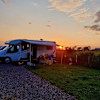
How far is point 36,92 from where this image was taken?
→ 14.9 feet

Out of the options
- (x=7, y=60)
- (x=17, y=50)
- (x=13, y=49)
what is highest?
(x=13, y=49)

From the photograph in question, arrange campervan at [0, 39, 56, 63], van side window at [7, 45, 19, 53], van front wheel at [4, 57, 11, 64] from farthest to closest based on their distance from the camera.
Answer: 1. van side window at [7, 45, 19, 53]
2. campervan at [0, 39, 56, 63]
3. van front wheel at [4, 57, 11, 64]

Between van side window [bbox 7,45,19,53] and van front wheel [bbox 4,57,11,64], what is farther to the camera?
van side window [bbox 7,45,19,53]

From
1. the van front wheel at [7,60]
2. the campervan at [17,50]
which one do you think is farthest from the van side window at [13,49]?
the van front wheel at [7,60]

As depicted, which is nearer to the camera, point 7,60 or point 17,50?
point 7,60

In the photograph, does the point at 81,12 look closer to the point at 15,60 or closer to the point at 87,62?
the point at 87,62

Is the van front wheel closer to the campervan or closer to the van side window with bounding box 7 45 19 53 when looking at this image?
the campervan

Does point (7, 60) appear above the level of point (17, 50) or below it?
below

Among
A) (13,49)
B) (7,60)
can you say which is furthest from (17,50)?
(7,60)

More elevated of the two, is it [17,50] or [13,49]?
[13,49]

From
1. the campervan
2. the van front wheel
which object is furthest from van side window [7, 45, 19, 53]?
the van front wheel

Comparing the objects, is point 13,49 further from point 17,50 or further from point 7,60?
point 7,60

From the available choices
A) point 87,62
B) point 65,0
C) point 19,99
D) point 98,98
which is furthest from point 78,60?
point 19,99

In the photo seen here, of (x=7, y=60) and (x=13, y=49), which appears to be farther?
(x=13, y=49)
